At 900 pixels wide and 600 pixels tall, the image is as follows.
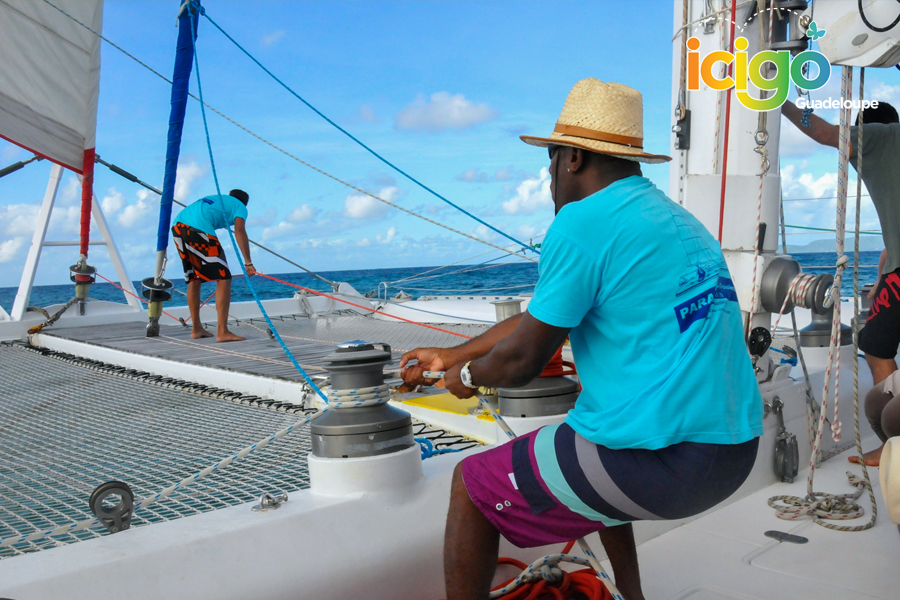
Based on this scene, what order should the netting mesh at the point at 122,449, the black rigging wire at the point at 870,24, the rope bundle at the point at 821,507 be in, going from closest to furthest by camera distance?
the netting mesh at the point at 122,449
the black rigging wire at the point at 870,24
the rope bundle at the point at 821,507

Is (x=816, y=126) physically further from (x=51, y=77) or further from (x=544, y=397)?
(x=51, y=77)

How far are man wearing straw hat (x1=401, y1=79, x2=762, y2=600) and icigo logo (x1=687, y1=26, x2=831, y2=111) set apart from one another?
1697 mm

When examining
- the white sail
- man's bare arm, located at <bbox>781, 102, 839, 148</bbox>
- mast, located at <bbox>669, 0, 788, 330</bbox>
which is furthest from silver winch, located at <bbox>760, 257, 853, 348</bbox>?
the white sail

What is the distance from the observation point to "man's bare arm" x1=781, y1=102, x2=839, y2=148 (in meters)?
2.91

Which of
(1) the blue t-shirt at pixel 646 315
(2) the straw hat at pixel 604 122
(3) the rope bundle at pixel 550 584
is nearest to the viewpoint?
(1) the blue t-shirt at pixel 646 315

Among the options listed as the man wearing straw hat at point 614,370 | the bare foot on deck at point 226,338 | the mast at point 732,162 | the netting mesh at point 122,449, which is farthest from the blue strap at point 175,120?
the man wearing straw hat at point 614,370

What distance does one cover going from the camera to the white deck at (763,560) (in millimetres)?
2053

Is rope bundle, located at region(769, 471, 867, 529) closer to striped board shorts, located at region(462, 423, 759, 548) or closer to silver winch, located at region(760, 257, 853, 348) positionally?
silver winch, located at region(760, 257, 853, 348)

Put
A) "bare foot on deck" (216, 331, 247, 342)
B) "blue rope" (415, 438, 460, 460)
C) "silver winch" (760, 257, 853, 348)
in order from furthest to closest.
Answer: "bare foot on deck" (216, 331, 247, 342)
"silver winch" (760, 257, 853, 348)
"blue rope" (415, 438, 460, 460)

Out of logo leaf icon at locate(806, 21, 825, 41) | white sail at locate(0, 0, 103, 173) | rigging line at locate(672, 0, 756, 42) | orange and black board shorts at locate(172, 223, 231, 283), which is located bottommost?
orange and black board shorts at locate(172, 223, 231, 283)

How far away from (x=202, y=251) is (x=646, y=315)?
5024 mm

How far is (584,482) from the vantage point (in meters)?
1.35

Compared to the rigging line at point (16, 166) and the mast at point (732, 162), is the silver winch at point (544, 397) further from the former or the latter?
the rigging line at point (16, 166)

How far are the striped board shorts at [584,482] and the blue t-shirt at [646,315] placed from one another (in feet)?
0.12
